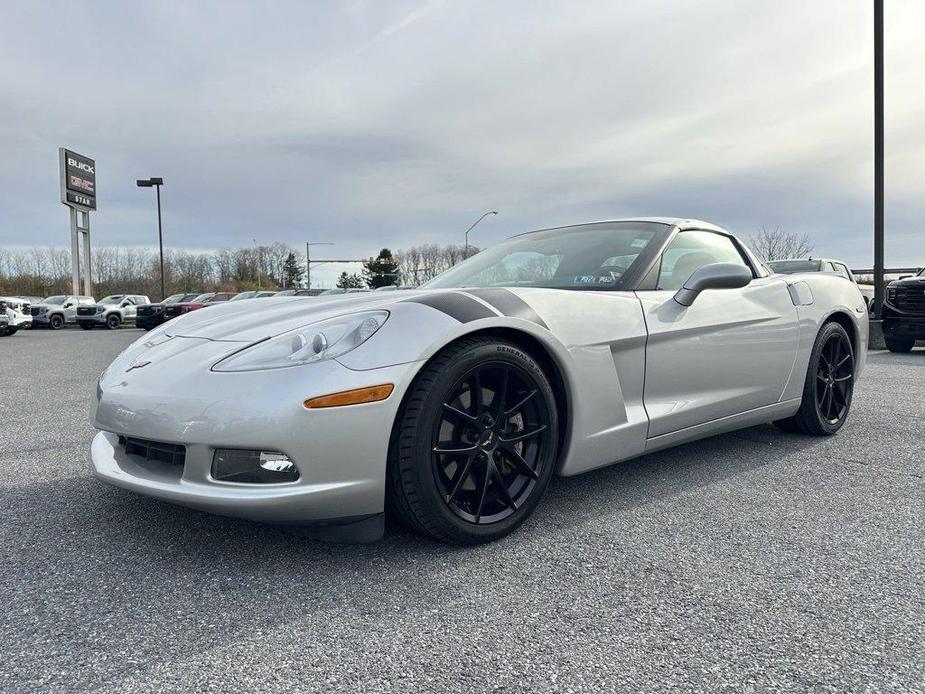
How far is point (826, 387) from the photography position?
3783mm

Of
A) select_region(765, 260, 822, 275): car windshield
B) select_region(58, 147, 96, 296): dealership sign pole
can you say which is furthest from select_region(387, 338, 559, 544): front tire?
select_region(58, 147, 96, 296): dealership sign pole

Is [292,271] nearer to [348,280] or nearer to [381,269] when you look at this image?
[348,280]

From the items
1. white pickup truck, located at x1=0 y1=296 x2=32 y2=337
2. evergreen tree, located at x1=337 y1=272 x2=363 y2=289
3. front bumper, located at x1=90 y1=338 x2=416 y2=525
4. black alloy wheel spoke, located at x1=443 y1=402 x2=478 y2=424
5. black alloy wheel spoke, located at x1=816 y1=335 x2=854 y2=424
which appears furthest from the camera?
evergreen tree, located at x1=337 y1=272 x2=363 y2=289

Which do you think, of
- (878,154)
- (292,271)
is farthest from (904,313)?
(292,271)

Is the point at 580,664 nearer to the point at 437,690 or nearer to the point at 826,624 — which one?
the point at 437,690

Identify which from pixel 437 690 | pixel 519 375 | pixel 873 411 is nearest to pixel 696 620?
pixel 437 690

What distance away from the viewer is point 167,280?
204 ft

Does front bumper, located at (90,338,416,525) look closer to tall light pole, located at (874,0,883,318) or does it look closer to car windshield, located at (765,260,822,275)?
tall light pole, located at (874,0,883,318)

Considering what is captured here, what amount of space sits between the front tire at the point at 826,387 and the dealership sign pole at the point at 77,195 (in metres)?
34.5

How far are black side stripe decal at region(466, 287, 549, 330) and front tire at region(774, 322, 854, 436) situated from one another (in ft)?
6.88

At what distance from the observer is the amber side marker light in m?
1.89

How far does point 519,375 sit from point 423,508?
57cm

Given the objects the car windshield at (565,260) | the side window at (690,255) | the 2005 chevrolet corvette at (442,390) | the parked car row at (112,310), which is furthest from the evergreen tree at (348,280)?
the 2005 chevrolet corvette at (442,390)

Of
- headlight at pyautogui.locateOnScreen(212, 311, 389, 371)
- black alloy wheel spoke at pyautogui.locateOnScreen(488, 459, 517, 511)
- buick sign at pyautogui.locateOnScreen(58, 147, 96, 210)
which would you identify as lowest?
black alloy wheel spoke at pyautogui.locateOnScreen(488, 459, 517, 511)
